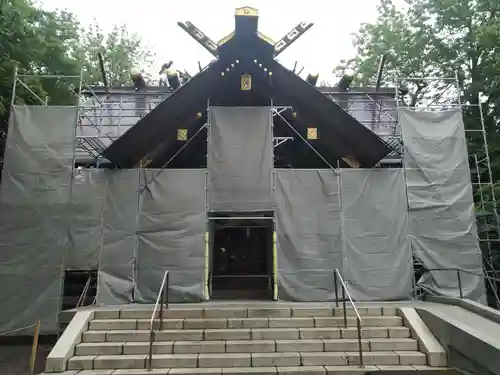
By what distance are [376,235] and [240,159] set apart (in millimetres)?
3786

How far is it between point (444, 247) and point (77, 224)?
29.2 feet

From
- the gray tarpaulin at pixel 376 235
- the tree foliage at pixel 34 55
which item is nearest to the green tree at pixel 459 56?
the gray tarpaulin at pixel 376 235

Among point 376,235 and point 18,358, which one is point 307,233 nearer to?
point 376,235

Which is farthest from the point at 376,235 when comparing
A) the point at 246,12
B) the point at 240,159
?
the point at 246,12

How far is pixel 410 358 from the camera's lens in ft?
20.5

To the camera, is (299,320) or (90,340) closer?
(90,340)

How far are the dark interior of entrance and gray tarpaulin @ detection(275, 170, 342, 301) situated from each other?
170cm

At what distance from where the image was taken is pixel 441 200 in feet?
33.1

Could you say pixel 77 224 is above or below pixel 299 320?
above

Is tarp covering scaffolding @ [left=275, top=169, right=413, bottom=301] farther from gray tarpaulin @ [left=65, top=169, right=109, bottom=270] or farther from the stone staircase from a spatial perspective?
gray tarpaulin @ [left=65, top=169, right=109, bottom=270]

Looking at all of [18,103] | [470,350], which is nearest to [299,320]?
[470,350]

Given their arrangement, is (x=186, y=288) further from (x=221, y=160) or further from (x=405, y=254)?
(x=405, y=254)

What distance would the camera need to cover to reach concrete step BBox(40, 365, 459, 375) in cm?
589

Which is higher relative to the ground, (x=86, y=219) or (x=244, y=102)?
(x=244, y=102)
